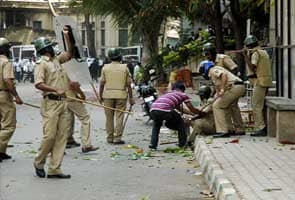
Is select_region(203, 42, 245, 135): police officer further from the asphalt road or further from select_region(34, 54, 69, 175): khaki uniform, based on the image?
select_region(34, 54, 69, 175): khaki uniform

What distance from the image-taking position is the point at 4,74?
10180 millimetres

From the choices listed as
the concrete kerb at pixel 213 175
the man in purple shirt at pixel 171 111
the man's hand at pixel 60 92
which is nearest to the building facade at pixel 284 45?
the man in purple shirt at pixel 171 111

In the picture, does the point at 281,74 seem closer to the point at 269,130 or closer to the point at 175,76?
the point at 269,130

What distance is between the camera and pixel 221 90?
37.4 ft

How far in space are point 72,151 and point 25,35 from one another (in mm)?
52531

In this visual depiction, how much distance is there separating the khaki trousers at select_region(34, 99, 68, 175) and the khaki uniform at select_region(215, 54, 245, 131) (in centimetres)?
373

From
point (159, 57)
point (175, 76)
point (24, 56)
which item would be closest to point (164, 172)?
point (175, 76)

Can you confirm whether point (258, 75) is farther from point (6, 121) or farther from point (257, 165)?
point (6, 121)

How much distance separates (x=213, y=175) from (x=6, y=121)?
3.90 metres

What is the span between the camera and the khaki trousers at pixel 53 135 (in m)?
8.84

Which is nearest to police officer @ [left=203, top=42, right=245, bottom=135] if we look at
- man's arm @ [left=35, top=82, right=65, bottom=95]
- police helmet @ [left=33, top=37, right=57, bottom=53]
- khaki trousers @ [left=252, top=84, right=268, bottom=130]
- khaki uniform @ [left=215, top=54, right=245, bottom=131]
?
khaki uniform @ [left=215, top=54, right=245, bottom=131]

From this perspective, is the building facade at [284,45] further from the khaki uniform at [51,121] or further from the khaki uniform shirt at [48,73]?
the khaki uniform at [51,121]

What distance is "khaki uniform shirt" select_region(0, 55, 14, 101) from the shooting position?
33.4ft

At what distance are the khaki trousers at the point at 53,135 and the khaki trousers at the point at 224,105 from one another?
337 centimetres
